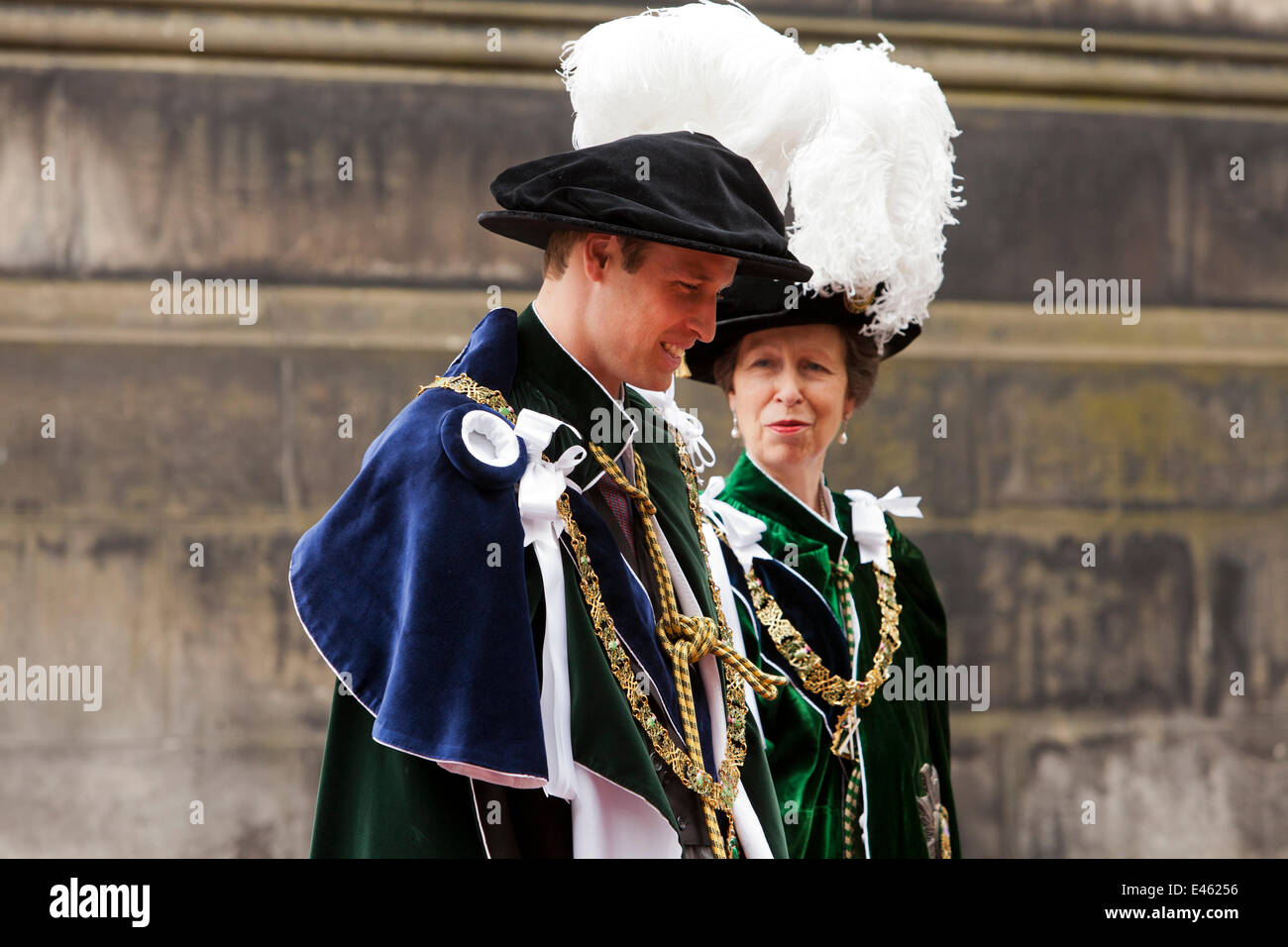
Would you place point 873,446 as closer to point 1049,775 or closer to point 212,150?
point 1049,775

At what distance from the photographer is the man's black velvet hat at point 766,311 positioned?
11.6 ft

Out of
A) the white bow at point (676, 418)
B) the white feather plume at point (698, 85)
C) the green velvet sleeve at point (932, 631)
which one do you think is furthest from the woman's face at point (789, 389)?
the white feather plume at point (698, 85)

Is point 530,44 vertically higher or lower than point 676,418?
higher

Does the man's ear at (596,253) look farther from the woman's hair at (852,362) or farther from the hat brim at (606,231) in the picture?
the woman's hair at (852,362)

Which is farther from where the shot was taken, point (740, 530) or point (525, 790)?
point (740, 530)

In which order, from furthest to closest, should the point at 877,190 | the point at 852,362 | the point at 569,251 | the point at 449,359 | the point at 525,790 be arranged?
1. the point at 449,359
2. the point at 852,362
3. the point at 877,190
4. the point at 569,251
5. the point at 525,790

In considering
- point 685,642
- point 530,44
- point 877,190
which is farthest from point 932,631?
point 530,44

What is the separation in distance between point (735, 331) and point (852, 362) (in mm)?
329

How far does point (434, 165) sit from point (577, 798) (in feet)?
12.8

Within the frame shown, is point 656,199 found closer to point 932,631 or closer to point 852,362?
point 852,362

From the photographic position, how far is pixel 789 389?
11.8ft

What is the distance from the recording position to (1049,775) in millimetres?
5867

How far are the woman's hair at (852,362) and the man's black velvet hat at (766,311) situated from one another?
0.02 metres
